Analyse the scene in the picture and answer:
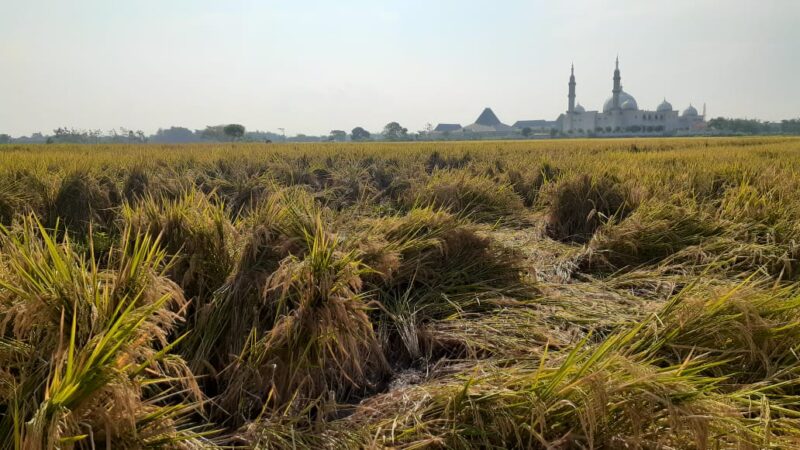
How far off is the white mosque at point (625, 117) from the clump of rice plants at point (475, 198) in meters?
94.9

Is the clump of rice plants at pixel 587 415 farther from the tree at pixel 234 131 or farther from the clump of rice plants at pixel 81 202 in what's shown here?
the tree at pixel 234 131

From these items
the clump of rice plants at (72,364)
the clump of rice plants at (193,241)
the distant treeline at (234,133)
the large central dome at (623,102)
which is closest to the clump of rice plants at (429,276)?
the clump of rice plants at (193,241)

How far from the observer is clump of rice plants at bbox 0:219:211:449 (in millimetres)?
1152

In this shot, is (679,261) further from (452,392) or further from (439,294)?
(452,392)

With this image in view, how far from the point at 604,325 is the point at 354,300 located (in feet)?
4.38

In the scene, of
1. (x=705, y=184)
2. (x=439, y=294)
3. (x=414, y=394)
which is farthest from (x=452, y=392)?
(x=705, y=184)

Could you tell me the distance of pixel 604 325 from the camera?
2.50 meters

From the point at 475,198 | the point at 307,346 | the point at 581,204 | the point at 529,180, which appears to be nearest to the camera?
the point at 307,346

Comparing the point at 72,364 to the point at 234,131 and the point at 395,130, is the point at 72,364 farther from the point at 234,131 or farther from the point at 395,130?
the point at 395,130

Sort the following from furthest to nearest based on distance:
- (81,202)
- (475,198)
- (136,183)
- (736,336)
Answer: (136,183), (475,198), (81,202), (736,336)

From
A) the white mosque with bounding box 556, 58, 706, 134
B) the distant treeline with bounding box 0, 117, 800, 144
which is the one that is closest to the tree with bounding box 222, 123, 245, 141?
the distant treeline with bounding box 0, 117, 800, 144

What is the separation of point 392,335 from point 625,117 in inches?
4270

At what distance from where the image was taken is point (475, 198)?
6238 millimetres

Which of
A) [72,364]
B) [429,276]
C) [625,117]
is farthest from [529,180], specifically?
[625,117]
